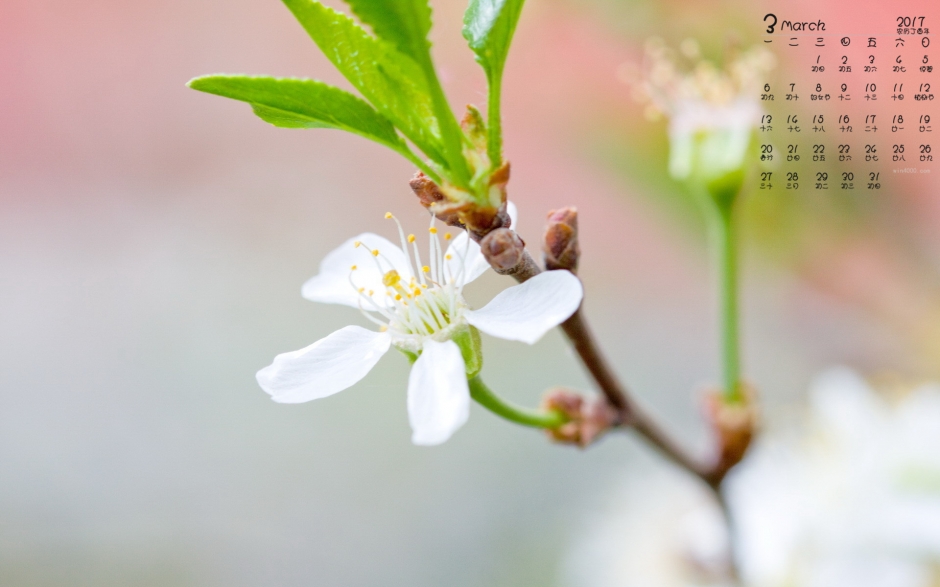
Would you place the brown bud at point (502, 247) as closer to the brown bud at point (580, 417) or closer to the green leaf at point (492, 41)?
the green leaf at point (492, 41)

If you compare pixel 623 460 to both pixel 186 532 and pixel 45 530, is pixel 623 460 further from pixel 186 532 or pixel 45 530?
pixel 45 530

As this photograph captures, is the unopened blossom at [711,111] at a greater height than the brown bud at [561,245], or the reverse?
the brown bud at [561,245]

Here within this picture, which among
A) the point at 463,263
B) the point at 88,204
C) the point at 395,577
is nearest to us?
the point at 463,263

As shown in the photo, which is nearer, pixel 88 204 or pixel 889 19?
pixel 889 19

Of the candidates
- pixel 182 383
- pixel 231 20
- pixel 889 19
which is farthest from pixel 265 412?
pixel 889 19

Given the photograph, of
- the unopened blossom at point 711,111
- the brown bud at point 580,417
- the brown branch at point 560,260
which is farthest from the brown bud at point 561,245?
the unopened blossom at point 711,111
